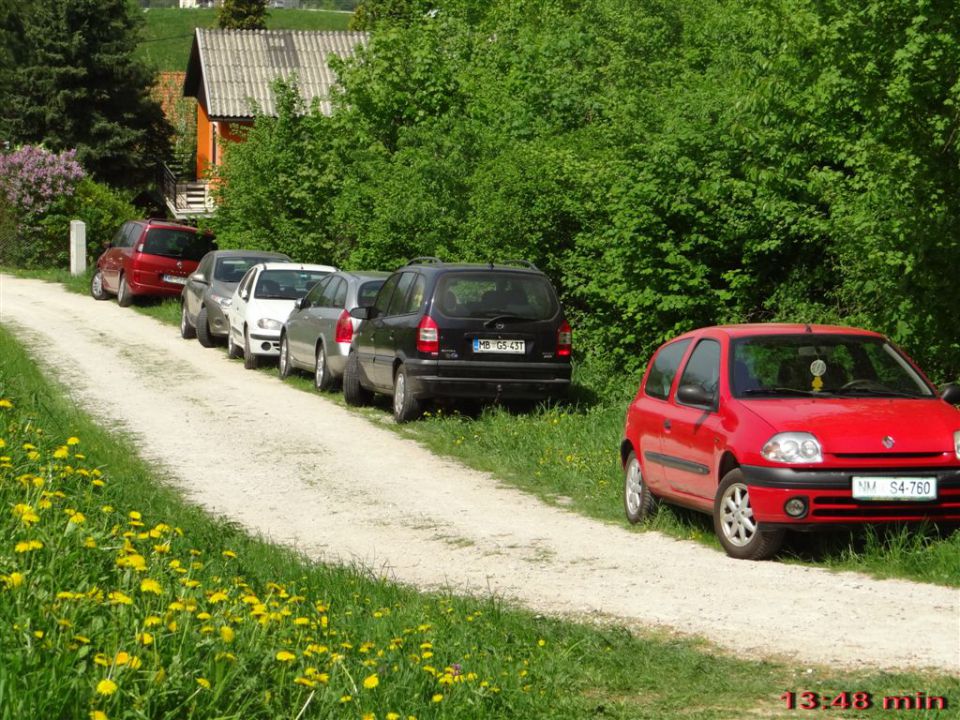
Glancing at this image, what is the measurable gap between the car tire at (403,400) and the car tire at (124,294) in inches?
711

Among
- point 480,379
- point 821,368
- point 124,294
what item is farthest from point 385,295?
point 124,294

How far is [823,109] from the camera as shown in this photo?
46.8 feet

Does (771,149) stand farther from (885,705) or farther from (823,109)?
(885,705)

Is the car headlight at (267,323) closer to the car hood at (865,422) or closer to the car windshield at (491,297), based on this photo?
the car windshield at (491,297)

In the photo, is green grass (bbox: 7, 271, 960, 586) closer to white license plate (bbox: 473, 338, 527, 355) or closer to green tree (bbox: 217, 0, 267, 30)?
white license plate (bbox: 473, 338, 527, 355)

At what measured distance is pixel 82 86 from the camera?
5862 centimetres

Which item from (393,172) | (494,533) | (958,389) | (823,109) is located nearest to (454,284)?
(823,109)

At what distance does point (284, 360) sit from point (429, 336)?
6.42m

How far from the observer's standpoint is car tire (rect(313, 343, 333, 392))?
21.2 metres

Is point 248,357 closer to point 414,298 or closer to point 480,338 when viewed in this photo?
point 414,298

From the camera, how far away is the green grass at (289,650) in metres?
5.38

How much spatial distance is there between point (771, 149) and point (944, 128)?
372cm

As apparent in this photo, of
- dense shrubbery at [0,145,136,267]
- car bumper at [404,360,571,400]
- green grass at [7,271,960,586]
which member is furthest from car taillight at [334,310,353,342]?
dense shrubbery at [0,145,136,267]

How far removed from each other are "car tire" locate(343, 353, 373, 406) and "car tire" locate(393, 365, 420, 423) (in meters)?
1.69
